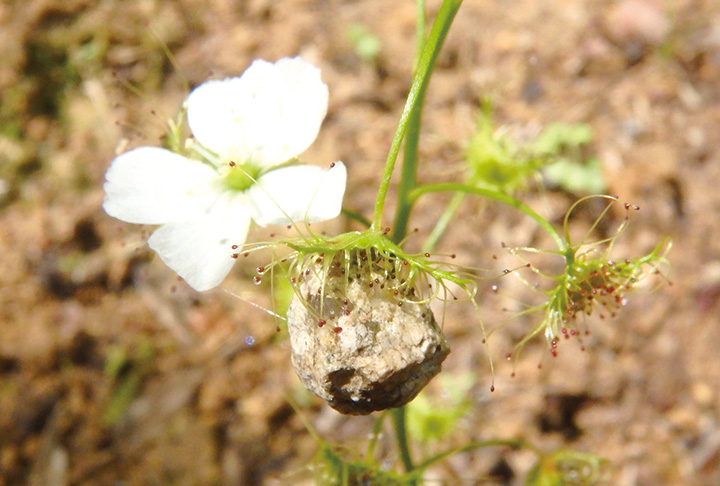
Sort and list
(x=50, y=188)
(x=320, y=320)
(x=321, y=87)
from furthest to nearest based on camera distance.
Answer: (x=50, y=188) → (x=321, y=87) → (x=320, y=320)

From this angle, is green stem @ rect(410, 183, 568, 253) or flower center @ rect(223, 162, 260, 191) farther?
flower center @ rect(223, 162, 260, 191)

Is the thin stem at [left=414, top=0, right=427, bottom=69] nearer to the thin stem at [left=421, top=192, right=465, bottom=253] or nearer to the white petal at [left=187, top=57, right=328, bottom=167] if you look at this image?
the white petal at [left=187, top=57, right=328, bottom=167]

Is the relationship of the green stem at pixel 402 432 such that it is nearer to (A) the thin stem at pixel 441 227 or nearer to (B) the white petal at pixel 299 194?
(A) the thin stem at pixel 441 227

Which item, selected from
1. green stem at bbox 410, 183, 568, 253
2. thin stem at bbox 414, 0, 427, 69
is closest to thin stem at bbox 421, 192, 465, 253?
green stem at bbox 410, 183, 568, 253

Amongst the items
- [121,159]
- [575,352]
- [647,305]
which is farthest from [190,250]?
[647,305]

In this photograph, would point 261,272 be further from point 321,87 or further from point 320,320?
point 321,87

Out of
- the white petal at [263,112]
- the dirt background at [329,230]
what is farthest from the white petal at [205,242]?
the dirt background at [329,230]

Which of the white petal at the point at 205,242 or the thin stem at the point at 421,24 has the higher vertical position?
the thin stem at the point at 421,24

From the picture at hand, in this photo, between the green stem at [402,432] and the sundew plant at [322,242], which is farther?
the green stem at [402,432]
